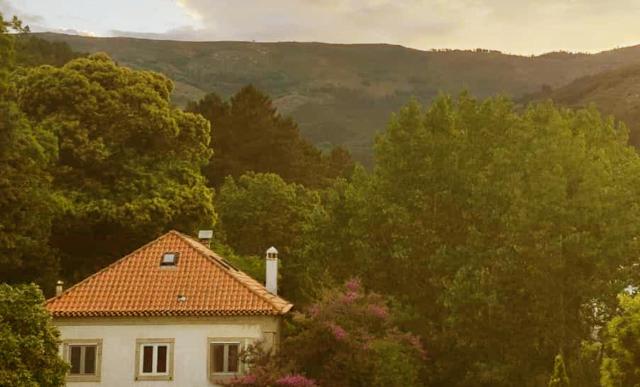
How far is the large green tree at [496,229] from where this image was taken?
109 feet

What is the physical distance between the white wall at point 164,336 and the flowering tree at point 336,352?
1316 mm

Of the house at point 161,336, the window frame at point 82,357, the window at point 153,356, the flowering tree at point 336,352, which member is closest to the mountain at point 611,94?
the flowering tree at point 336,352

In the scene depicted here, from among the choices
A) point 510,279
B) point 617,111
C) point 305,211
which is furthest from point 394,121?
point 617,111

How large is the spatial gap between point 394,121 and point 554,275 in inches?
425

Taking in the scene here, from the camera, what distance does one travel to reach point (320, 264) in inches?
1638

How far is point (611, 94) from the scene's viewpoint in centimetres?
15950

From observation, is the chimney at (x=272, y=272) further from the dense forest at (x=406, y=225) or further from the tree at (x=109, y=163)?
the tree at (x=109, y=163)

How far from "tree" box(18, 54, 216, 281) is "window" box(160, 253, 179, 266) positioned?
7345 mm

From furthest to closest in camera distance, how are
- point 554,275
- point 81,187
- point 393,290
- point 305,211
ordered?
point 305,211 < point 81,187 < point 393,290 < point 554,275

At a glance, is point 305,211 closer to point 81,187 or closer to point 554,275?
point 81,187

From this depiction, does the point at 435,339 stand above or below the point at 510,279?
below

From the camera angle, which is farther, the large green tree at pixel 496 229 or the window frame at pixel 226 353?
the large green tree at pixel 496 229

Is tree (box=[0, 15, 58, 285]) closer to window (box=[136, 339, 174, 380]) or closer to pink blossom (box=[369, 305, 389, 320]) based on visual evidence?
window (box=[136, 339, 174, 380])

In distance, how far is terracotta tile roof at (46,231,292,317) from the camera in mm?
31062
